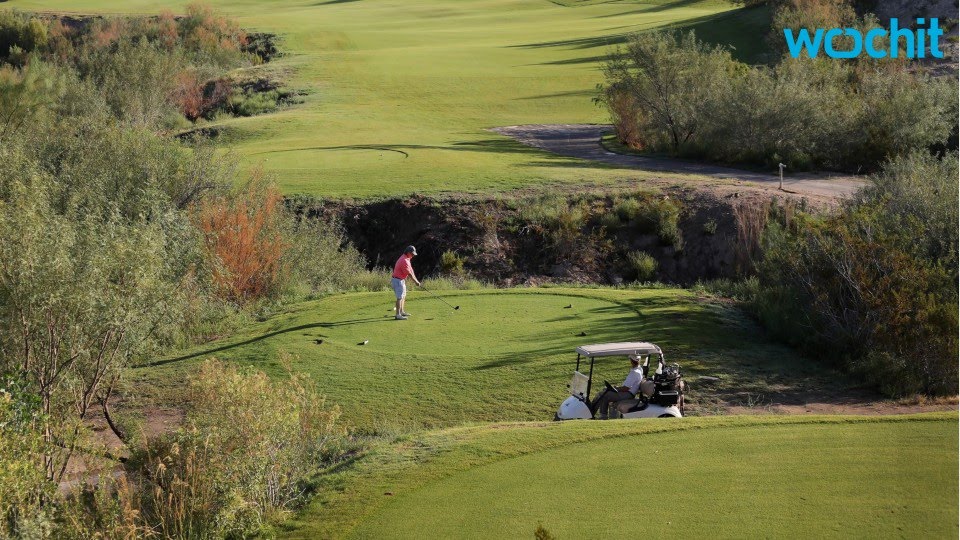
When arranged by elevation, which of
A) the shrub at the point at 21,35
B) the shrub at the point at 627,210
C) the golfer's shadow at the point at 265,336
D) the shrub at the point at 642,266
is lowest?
the shrub at the point at 642,266

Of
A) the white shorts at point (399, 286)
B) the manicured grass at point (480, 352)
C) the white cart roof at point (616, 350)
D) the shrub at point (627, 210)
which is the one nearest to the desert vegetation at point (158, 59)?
the shrub at point (627, 210)

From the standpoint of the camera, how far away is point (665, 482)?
12602mm

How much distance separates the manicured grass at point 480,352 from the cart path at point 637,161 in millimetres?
12064

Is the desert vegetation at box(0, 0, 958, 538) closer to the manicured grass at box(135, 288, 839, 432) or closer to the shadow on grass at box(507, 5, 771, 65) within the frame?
the manicured grass at box(135, 288, 839, 432)

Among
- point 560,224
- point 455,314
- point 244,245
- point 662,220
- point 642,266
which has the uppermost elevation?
point 244,245

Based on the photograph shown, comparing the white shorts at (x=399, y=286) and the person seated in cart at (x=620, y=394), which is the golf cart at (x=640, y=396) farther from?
the white shorts at (x=399, y=286)

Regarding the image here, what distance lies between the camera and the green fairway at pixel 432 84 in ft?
136

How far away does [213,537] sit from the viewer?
43.9 ft

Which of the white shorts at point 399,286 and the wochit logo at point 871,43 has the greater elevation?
the wochit logo at point 871,43

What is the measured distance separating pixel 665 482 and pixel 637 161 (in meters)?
33.9

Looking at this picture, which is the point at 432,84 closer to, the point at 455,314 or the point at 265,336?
the point at 455,314

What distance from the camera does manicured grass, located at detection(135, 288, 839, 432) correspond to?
2028 centimetres

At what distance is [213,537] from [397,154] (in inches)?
1305

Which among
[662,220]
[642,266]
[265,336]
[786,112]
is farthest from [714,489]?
[786,112]
